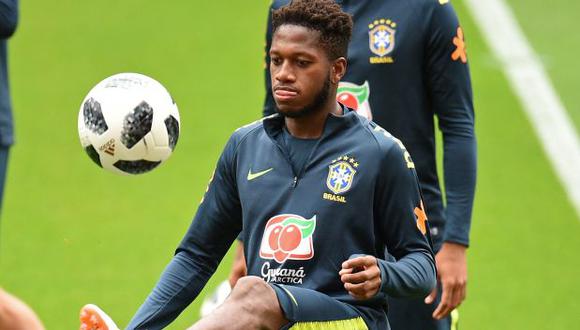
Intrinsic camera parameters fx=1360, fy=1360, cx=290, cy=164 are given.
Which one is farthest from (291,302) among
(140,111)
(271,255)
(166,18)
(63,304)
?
(166,18)

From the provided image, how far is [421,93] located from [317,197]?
123 centimetres

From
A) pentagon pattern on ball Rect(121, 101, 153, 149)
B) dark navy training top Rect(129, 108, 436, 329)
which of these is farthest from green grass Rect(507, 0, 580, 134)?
dark navy training top Rect(129, 108, 436, 329)

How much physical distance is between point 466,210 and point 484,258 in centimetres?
432

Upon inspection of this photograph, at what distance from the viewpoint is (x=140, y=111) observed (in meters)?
6.00

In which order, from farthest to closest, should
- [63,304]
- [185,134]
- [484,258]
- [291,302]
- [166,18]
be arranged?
1. [166,18]
2. [185,134]
3. [484,258]
4. [63,304]
5. [291,302]

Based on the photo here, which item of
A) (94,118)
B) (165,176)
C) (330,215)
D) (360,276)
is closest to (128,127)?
(94,118)

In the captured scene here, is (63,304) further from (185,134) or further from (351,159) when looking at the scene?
(351,159)

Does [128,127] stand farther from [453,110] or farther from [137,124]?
[453,110]

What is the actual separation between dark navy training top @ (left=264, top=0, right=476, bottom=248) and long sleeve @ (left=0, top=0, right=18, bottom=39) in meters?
1.44

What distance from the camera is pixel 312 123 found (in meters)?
5.23

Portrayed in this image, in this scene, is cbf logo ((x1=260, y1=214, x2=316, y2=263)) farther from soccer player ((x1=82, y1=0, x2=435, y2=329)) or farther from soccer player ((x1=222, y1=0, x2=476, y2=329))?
soccer player ((x1=222, y1=0, x2=476, y2=329))

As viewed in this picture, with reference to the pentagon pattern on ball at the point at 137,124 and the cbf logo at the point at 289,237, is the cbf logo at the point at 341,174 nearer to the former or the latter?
the cbf logo at the point at 289,237

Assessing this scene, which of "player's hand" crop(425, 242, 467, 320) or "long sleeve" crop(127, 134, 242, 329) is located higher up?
"long sleeve" crop(127, 134, 242, 329)

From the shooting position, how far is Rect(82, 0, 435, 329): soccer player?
5027 mm
